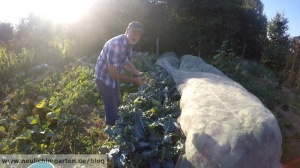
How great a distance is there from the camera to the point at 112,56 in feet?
13.5

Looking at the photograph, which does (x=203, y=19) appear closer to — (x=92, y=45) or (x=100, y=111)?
(x=92, y=45)

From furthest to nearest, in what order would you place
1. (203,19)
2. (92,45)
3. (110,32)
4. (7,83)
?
(203,19), (110,32), (92,45), (7,83)

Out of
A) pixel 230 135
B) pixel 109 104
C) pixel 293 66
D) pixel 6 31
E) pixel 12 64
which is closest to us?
pixel 230 135

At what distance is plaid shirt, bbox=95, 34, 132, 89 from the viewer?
4.12 m

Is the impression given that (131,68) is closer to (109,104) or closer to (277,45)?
(109,104)

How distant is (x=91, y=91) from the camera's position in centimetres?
631

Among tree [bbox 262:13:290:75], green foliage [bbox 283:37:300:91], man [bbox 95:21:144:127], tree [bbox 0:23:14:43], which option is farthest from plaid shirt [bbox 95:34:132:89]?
tree [bbox 0:23:14:43]

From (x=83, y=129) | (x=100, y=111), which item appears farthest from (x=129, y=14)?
(x=83, y=129)

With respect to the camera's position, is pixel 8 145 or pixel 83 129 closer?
pixel 8 145

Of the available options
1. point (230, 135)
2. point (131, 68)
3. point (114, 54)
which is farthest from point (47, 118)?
point (230, 135)

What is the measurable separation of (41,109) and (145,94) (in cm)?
193

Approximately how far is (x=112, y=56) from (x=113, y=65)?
128 mm

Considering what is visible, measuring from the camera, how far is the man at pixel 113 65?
411cm

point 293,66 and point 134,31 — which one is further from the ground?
point 134,31
